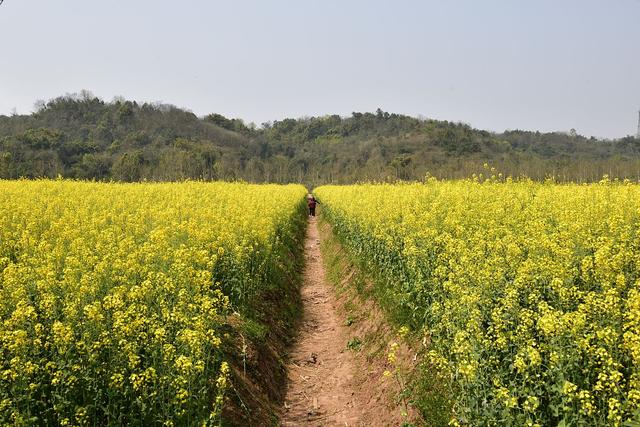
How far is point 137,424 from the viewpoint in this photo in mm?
4766

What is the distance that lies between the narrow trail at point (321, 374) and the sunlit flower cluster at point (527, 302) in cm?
173

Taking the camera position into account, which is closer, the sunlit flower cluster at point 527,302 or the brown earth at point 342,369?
the sunlit flower cluster at point 527,302

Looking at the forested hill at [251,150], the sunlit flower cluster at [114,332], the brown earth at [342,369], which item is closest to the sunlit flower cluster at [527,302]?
the brown earth at [342,369]

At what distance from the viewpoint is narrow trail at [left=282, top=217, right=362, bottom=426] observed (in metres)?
7.60

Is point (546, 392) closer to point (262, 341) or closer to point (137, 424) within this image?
point (137, 424)

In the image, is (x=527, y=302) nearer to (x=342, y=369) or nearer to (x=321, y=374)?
(x=342, y=369)

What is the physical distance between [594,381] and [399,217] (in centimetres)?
937

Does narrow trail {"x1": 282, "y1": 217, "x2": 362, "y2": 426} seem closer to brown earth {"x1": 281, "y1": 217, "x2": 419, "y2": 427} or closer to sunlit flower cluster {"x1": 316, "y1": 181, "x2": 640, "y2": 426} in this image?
brown earth {"x1": 281, "y1": 217, "x2": 419, "y2": 427}

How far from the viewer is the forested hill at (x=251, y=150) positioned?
7288 cm

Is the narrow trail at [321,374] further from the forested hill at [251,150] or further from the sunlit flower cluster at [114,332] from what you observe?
the forested hill at [251,150]

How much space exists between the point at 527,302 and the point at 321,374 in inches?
195

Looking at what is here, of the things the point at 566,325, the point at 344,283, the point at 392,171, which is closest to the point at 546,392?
the point at 566,325

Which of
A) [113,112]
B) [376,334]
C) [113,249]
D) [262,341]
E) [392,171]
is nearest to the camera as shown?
[113,249]

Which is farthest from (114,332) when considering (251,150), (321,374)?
(251,150)
